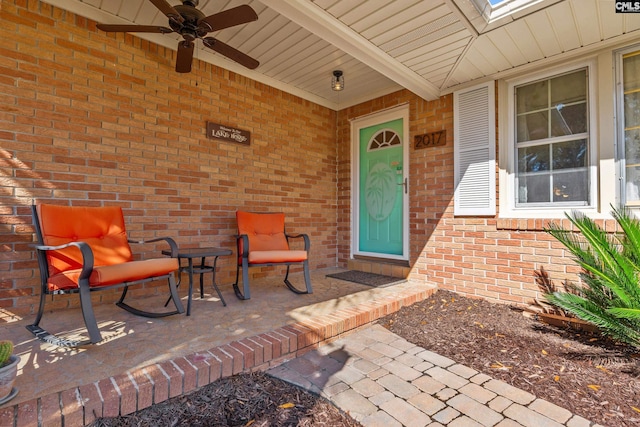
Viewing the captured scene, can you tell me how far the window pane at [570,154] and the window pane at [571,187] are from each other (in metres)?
0.08

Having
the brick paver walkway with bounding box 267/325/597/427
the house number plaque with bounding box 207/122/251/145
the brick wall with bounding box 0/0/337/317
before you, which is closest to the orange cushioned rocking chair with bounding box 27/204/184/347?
the brick wall with bounding box 0/0/337/317

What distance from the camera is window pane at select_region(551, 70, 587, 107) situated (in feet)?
9.93

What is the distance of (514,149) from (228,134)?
3.24 m

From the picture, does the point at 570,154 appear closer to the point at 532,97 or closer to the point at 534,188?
the point at 534,188

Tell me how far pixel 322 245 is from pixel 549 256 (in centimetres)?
285

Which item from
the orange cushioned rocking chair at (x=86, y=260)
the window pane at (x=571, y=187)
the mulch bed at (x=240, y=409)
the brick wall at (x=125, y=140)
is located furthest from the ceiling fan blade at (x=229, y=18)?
the window pane at (x=571, y=187)

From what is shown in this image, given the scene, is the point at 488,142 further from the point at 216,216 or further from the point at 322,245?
the point at 216,216

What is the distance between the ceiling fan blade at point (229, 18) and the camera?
2.24 metres

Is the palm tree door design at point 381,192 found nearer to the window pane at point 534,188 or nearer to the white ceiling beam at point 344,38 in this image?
the white ceiling beam at point 344,38

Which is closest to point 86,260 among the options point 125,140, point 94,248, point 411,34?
point 94,248

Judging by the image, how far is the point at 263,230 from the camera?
3.79 meters

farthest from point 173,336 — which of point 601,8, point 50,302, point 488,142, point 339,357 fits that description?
point 601,8

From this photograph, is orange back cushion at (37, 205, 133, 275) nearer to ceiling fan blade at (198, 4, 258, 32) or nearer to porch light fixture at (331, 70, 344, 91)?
ceiling fan blade at (198, 4, 258, 32)

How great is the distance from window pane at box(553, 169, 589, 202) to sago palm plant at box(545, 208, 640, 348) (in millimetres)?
359
